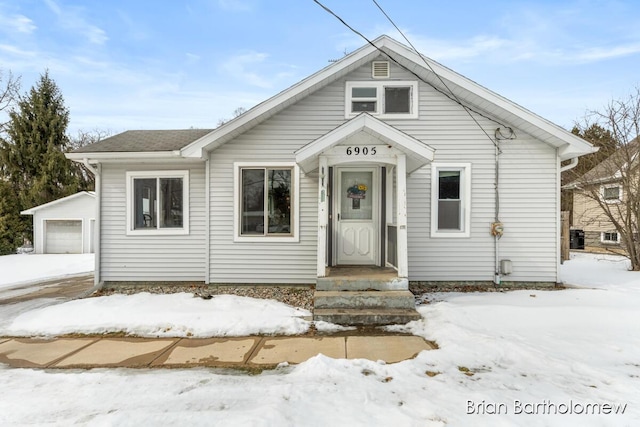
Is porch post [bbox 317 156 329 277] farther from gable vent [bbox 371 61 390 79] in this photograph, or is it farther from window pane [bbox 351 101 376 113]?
gable vent [bbox 371 61 390 79]

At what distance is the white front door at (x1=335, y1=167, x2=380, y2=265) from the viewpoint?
292 inches

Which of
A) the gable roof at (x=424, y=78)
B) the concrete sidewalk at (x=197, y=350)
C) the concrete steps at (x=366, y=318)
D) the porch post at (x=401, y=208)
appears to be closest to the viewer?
the concrete sidewalk at (x=197, y=350)

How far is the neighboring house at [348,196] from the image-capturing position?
742 centimetres

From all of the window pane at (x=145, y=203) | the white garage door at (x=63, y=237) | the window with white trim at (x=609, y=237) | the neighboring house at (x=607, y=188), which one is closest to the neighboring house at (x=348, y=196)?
the window pane at (x=145, y=203)

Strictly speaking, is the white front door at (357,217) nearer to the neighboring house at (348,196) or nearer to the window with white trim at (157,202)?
the neighboring house at (348,196)

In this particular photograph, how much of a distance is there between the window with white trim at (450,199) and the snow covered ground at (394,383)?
253 cm

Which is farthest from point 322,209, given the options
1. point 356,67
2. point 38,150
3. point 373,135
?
point 38,150

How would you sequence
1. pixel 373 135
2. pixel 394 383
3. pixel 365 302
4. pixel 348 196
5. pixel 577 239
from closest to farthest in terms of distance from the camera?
pixel 394 383, pixel 365 302, pixel 373 135, pixel 348 196, pixel 577 239

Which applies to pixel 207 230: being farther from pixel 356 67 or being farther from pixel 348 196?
pixel 356 67

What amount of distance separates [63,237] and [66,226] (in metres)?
0.53

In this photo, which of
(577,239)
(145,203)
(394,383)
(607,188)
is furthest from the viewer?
(577,239)

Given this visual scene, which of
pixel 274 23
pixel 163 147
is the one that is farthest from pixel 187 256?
pixel 274 23

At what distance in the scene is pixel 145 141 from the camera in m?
7.85

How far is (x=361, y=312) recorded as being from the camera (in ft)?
17.3
